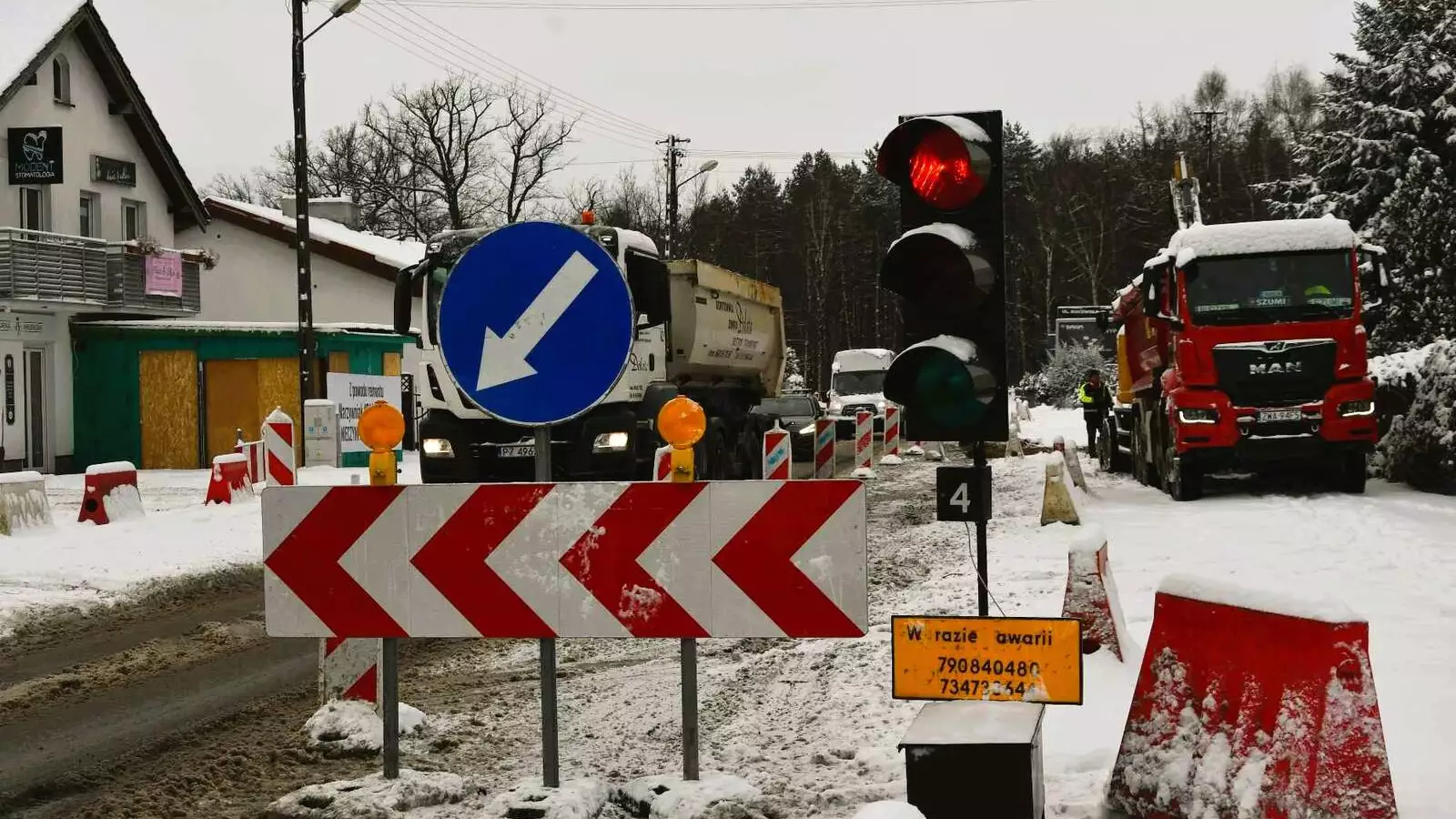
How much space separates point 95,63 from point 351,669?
33047 mm

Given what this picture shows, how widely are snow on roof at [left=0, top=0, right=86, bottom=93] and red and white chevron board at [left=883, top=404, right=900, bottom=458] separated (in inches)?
810

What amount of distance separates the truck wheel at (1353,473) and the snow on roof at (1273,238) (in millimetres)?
2535

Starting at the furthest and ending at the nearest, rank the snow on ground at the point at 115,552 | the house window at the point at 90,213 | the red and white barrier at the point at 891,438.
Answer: the house window at the point at 90,213, the red and white barrier at the point at 891,438, the snow on ground at the point at 115,552

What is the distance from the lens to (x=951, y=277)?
17.1 ft

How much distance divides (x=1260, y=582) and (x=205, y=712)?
7474mm

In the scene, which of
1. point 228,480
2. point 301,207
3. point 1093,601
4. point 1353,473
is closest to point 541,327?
point 1093,601

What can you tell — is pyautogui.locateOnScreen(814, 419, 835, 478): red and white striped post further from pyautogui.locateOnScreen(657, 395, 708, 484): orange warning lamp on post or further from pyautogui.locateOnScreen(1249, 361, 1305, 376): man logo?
pyautogui.locateOnScreen(657, 395, 708, 484): orange warning lamp on post

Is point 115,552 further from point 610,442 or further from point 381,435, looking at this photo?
point 381,435

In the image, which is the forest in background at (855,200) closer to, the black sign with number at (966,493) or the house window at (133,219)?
the house window at (133,219)

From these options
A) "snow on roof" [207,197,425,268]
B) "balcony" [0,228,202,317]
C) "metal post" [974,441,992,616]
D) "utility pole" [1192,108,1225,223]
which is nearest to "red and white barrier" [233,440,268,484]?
"balcony" [0,228,202,317]

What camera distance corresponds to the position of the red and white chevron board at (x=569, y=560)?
5.20 metres

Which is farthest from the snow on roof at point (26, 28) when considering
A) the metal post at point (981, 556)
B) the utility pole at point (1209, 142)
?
the utility pole at point (1209, 142)

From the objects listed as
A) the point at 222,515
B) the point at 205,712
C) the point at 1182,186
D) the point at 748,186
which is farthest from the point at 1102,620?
the point at 748,186

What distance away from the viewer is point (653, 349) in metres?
17.7
